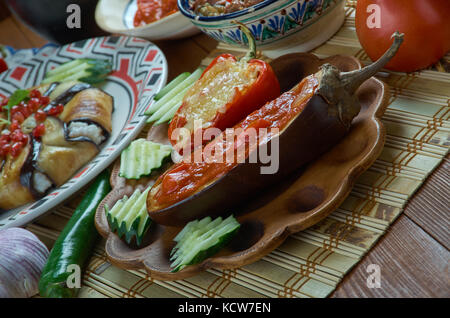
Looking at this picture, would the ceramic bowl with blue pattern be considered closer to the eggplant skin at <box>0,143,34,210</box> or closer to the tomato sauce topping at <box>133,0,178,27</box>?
the tomato sauce topping at <box>133,0,178,27</box>

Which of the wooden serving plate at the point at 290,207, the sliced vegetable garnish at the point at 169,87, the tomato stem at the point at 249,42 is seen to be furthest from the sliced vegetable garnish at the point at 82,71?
the wooden serving plate at the point at 290,207

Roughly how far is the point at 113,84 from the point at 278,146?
1.57 m

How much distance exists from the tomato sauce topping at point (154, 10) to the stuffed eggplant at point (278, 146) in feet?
4.98

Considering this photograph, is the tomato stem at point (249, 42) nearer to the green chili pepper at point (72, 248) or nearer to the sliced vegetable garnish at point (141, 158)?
the sliced vegetable garnish at point (141, 158)

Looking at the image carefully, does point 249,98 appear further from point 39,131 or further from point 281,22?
point 39,131

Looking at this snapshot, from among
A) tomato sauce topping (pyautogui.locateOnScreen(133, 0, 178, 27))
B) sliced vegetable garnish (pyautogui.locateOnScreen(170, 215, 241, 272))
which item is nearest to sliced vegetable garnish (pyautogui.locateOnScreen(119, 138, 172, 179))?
sliced vegetable garnish (pyautogui.locateOnScreen(170, 215, 241, 272))

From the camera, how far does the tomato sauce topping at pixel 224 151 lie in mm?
1530

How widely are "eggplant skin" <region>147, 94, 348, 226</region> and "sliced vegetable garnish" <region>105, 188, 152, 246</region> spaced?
0.10m

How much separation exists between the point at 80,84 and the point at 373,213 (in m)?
1.79

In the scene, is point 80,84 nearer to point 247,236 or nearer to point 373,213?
point 247,236

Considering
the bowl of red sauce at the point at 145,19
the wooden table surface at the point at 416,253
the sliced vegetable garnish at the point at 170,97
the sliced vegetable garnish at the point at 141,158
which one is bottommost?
the wooden table surface at the point at 416,253

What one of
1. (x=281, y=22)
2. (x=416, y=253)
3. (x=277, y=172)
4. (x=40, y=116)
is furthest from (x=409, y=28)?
(x=40, y=116)

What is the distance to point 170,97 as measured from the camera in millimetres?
2287

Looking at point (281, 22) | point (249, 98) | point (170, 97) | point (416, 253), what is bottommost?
point (416, 253)
